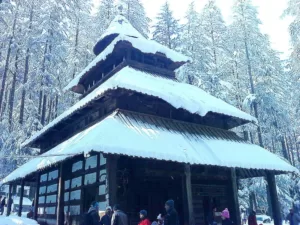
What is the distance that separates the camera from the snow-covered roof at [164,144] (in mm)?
Result: 10078

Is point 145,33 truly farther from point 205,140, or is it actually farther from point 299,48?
point 205,140

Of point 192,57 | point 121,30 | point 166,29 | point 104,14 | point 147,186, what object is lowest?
point 147,186

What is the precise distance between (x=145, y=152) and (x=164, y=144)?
134 cm

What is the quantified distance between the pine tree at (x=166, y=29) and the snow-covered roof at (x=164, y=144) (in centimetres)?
1739

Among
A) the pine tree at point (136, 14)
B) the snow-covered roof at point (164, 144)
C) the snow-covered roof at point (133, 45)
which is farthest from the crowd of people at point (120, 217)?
the pine tree at point (136, 14)

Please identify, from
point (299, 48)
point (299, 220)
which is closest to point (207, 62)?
point (299, 48)

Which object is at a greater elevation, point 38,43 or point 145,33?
point 145,33

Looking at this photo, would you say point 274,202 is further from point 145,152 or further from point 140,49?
point 140,49

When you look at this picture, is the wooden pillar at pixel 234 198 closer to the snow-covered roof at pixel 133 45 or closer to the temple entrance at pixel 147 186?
the temple entrance at pixel 147 186

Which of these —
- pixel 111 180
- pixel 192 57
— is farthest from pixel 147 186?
pixel 192 57

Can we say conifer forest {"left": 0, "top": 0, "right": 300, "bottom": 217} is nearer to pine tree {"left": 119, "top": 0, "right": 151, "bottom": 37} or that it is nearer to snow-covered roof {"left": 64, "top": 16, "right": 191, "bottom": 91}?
pine tree {"left": 119, "top": 0, "right": 151, "bottom": 37}

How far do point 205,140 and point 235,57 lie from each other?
20505 mm

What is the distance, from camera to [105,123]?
11.3m

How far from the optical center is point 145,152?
1030 centimetres
